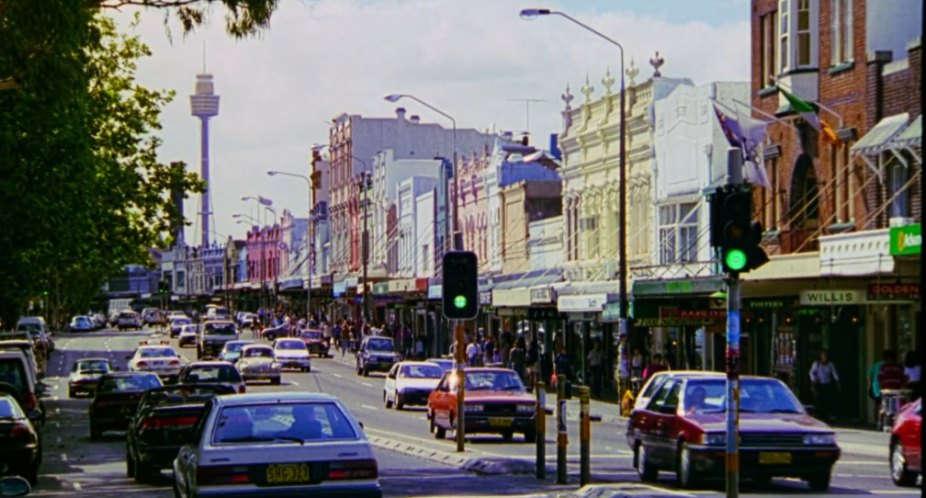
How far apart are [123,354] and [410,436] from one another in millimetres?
59678

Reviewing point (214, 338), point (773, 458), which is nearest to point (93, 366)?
point (214, 338)

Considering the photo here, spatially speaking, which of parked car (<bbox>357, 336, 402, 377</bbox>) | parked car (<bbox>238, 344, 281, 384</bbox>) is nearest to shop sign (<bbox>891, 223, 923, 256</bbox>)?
parked car (<bbox>238, 344, 281, 384</bbox>)

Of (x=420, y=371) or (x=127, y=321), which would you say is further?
(x=127, y=321)

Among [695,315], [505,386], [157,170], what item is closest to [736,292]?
[505,386]

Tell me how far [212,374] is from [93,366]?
17146 mm

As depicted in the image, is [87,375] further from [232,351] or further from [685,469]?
[685,469]

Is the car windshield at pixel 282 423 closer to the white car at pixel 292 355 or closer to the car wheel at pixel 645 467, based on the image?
the car wheel at pixel 645 467

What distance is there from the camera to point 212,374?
4303 cm

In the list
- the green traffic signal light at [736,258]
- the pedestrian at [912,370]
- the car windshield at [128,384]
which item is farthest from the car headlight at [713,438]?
the car windshield at [128,384]

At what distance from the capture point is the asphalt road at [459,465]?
23.8m

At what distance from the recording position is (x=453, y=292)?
28.5 meters

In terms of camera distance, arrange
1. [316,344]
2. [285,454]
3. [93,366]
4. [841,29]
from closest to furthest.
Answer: [285,454]
[841,29]
[93,366]
[316,344]

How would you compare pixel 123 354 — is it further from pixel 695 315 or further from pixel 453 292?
pixel 453 292

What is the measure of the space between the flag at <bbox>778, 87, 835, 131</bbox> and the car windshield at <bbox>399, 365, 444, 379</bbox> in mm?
11552
